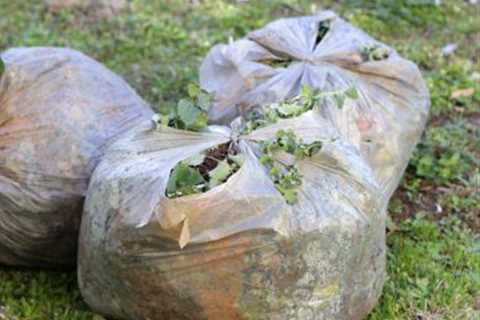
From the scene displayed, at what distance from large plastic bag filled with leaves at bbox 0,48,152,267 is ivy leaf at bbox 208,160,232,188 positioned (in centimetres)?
61

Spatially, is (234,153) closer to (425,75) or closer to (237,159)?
(237,159)

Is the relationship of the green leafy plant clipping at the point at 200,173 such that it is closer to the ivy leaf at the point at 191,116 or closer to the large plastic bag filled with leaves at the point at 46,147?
the ivy leaf at the point at 191,116

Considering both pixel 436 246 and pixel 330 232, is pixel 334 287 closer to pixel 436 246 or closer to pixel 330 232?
pixel 330 232

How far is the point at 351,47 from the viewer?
343 cm

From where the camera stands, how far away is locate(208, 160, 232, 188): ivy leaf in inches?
95.4

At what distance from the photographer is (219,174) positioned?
2.43 meters

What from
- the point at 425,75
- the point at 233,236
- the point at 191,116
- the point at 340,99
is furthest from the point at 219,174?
the point at 425,75

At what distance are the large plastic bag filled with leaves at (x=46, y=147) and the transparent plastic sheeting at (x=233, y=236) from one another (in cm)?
21

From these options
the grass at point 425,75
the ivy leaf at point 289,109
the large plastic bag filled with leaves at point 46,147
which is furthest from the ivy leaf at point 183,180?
the grass at point 425,75

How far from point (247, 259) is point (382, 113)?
3.67 ft

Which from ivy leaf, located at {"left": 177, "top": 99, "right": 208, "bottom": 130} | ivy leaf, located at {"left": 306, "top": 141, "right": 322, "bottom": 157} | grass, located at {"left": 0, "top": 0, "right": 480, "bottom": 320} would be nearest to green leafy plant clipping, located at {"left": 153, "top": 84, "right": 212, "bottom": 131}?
ivy leaf, located at {"left": 177, "top": 99, "right": 208, "bottom": 130}

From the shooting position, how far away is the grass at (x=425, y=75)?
9.85 ft

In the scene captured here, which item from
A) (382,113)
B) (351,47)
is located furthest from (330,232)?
(351,47)

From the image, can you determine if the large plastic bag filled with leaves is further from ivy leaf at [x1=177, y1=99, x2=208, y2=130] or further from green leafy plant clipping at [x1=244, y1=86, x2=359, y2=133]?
green leafy plant clipping at [x1=244, y1=86, x2=359, y2=133]
